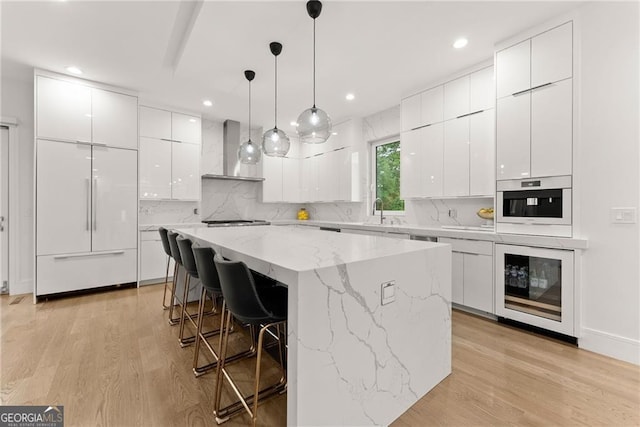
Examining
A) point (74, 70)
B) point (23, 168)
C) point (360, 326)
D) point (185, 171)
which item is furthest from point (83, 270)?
point (360, 326)

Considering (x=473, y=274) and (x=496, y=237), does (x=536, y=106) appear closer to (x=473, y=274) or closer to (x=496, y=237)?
(x=496, y=237)

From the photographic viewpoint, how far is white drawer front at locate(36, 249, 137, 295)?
3.51 metres

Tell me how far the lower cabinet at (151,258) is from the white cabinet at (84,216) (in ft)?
0.42

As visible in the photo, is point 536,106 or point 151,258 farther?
point 151,258

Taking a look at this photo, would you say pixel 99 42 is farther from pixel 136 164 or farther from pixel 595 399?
pixel 595 399

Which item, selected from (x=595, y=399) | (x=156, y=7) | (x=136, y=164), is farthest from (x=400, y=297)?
(x=136, y=164)

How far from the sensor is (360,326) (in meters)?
1.39

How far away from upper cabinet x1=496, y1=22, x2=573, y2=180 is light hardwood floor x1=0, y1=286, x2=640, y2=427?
1.52 metres

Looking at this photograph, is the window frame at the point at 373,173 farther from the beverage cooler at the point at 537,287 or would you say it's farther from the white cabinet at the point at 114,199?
the white cabinet at the point at 114,199

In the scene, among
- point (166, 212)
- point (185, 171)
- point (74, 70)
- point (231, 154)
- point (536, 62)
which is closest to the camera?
point (536, 62)

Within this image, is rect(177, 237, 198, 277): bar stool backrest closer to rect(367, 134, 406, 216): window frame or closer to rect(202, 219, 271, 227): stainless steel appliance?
rect(202, 219, 271, 227): stainless steel appliance

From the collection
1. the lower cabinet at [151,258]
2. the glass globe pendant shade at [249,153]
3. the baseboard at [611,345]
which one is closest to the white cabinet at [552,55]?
the baseboard at [611,345]

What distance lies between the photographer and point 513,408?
1.64m

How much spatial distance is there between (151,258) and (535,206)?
4732 mm
